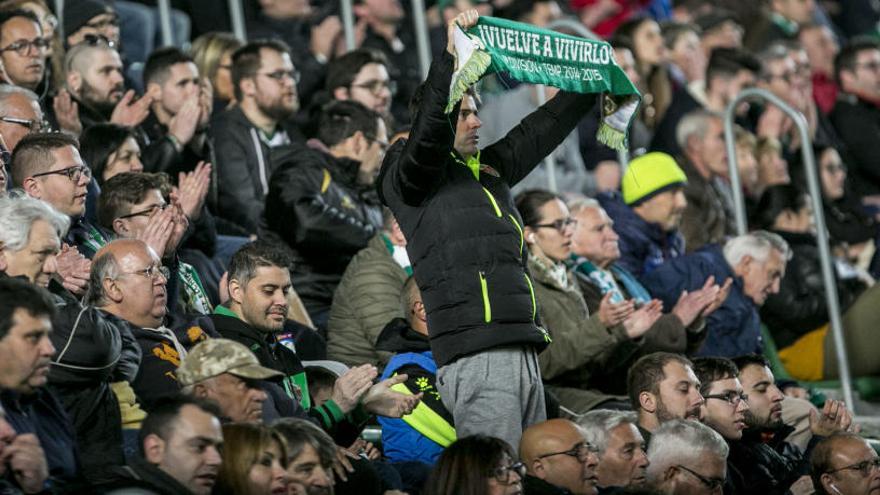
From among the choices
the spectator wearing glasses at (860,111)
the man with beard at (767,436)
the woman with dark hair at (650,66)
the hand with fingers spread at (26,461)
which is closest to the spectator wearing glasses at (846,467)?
the man with beard at (767,436)

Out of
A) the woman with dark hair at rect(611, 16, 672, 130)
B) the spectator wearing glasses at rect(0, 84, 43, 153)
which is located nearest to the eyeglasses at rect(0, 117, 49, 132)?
the spectator wearing glasses at rect(0, 84, 43, 153)

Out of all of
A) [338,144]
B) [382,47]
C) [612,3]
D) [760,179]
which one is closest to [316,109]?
[338,144]

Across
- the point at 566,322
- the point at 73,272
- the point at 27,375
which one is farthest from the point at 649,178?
the point at 27,375

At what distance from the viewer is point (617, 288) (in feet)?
32.2

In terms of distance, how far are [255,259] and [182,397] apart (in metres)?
1.51

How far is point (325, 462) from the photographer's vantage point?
21.1 ft

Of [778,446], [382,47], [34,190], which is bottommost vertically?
[778,446]

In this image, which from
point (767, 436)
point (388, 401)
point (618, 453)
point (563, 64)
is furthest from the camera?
point (767, 436)

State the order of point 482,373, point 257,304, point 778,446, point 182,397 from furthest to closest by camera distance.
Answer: point 778,446
point 257,304
point 482,373
point 182,397

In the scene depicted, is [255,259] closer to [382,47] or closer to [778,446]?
[778,446]

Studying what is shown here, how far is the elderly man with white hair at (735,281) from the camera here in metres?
9.99

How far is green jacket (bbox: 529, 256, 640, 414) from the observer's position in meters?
8.77

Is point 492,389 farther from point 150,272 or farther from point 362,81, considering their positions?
point 362,81

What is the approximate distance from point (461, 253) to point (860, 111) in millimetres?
8105
